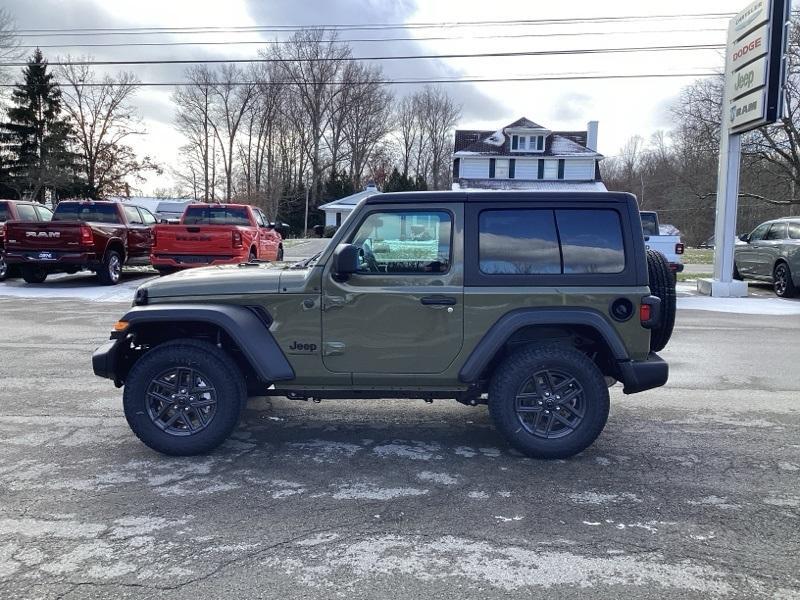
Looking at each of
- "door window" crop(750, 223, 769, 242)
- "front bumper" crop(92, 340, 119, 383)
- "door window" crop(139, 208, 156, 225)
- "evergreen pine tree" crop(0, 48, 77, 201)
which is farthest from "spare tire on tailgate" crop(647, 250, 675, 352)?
"evergreen pine tree" crop(0, 48, 77, 201)

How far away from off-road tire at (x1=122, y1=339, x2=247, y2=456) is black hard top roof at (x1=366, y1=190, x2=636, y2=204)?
1572 millimetres

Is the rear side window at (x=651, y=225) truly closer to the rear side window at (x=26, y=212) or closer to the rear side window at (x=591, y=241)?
the rear side window at (x=591, y=241)

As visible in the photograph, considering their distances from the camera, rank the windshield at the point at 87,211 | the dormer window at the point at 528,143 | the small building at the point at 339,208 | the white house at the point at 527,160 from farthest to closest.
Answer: the small building at the point at 339,208 → the dormer window at the point at 528,143 → the white house at the point at 527,160 → the windshield at the point at 87,211

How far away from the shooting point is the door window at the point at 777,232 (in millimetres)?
15129

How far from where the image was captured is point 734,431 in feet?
16.8

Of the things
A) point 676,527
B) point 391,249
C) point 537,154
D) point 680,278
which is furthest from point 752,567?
point 537,154

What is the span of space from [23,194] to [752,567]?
1955 inches

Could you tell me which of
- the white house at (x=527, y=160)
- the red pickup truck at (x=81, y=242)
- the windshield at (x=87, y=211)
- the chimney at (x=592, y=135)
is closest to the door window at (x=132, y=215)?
the red pickup truck at (x=81, y=242)

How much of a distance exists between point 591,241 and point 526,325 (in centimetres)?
77

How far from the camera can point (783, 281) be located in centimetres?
1468

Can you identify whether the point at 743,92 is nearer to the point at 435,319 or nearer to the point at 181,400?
the point at 435,319

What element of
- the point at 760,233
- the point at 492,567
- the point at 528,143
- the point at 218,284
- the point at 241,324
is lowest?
the point at 492,567

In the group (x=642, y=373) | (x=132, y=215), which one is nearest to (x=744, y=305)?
(x=642, y=373)

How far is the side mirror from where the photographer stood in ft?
13.5
